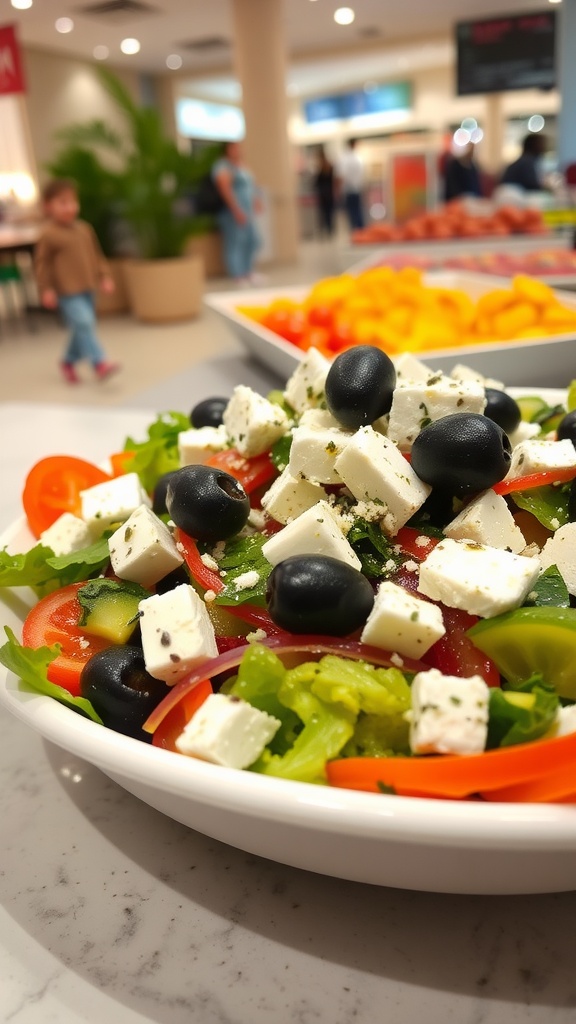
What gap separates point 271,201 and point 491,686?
1076cm

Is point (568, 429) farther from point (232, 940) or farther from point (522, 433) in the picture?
point (232, 940)

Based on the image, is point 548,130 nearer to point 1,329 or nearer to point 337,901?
point 1,329

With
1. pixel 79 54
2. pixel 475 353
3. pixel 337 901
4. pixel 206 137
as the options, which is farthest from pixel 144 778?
pixel 206 137

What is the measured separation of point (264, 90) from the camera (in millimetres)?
9352

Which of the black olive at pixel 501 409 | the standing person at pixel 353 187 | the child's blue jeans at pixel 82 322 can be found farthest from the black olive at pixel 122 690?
the standing person at pixel 353 187

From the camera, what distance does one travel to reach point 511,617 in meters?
0.69

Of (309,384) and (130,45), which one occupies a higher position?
(130,45)

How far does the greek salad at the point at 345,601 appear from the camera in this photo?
60 centimetres

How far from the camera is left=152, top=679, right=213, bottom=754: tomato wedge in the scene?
69cm

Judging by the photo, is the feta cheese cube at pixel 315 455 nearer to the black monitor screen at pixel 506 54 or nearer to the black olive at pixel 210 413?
the black olive at pixel 210 413

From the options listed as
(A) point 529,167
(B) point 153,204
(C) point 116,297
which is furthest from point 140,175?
(A) point 529,167

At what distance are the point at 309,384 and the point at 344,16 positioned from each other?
1222 centimetres

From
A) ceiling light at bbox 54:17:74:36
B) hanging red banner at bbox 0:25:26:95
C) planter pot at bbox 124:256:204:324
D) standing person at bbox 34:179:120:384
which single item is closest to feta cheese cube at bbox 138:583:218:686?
standing person at bbox 34:179:120:384

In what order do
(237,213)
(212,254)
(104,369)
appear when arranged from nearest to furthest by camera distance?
(104,369) < (237,213) < (212,254)
